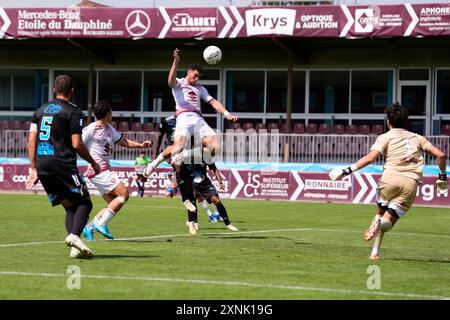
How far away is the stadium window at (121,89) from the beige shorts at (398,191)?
96.2 ft

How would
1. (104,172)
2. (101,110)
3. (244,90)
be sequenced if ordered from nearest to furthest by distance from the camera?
(104,172)
(101,110)
(244,90)

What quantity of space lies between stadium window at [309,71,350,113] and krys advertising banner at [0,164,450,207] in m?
6.51

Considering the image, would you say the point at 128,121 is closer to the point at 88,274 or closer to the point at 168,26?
the point at 168,26

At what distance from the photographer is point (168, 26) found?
35125mm

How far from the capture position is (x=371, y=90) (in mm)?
37312

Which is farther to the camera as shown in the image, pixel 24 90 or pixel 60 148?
pixel 24 90

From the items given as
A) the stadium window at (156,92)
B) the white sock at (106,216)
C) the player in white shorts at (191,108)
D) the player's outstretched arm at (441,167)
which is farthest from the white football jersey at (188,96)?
the stadium window at (156,92)

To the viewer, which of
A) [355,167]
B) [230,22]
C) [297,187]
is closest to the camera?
[355,167]

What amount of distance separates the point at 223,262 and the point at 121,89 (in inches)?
1201

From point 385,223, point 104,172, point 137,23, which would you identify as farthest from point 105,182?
point 137,23

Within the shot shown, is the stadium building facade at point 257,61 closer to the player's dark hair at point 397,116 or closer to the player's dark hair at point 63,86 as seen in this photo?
the player's dark hair at point 397,116

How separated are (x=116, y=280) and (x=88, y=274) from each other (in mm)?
557

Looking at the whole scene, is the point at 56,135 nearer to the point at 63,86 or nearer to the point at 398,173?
the point at 63,86

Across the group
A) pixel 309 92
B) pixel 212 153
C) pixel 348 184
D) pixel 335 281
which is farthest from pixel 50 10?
pixel 335 281
